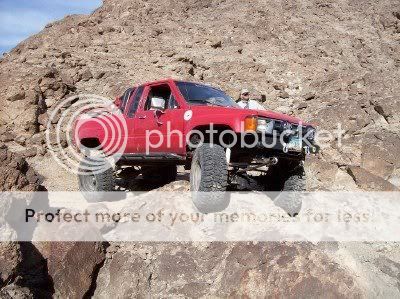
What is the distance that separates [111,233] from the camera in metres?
6.02

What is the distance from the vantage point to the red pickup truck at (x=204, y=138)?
5.61 meters

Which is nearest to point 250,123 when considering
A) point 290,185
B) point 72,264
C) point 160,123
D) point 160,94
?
point 290,185

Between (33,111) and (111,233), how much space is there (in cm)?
775

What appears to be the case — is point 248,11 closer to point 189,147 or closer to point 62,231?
point 189,147

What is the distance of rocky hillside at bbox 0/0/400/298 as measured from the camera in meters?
4.79

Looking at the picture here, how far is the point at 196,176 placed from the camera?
19.5 feet

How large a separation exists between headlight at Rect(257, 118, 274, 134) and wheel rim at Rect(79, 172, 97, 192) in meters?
3.49

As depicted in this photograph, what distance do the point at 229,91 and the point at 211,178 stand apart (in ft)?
30.7

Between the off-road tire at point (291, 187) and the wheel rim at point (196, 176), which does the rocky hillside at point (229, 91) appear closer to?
the wheel rim at point (196, 176)

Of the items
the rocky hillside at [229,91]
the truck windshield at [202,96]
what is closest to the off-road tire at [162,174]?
the truck windshield at [202,96]

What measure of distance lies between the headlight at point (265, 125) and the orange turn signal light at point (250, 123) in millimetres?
100

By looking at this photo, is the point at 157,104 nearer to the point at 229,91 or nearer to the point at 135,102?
the point at 135,102

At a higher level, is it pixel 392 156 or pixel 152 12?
pixel 152 12

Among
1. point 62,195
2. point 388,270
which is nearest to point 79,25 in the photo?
point 62,195
